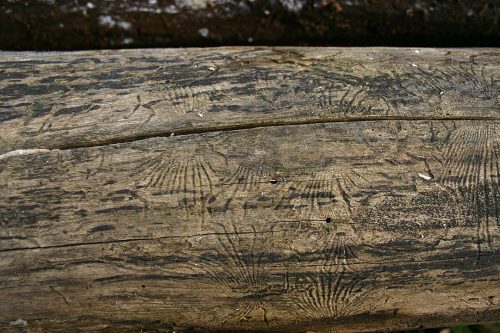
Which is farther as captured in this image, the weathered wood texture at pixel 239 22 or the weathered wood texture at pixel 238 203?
the weathered wood texture at pixel 239 22

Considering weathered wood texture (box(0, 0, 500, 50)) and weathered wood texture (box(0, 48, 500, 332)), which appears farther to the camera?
weathered wood texture (box(0, 0, 500, 50))

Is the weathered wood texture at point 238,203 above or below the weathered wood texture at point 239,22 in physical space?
below

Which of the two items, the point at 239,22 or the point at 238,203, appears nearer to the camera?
the point at 238,203

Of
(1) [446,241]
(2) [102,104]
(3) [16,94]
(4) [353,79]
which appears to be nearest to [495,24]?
(4) [353,79]

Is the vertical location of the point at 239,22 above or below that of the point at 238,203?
above

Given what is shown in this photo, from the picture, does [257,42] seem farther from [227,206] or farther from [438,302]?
[438,302]
